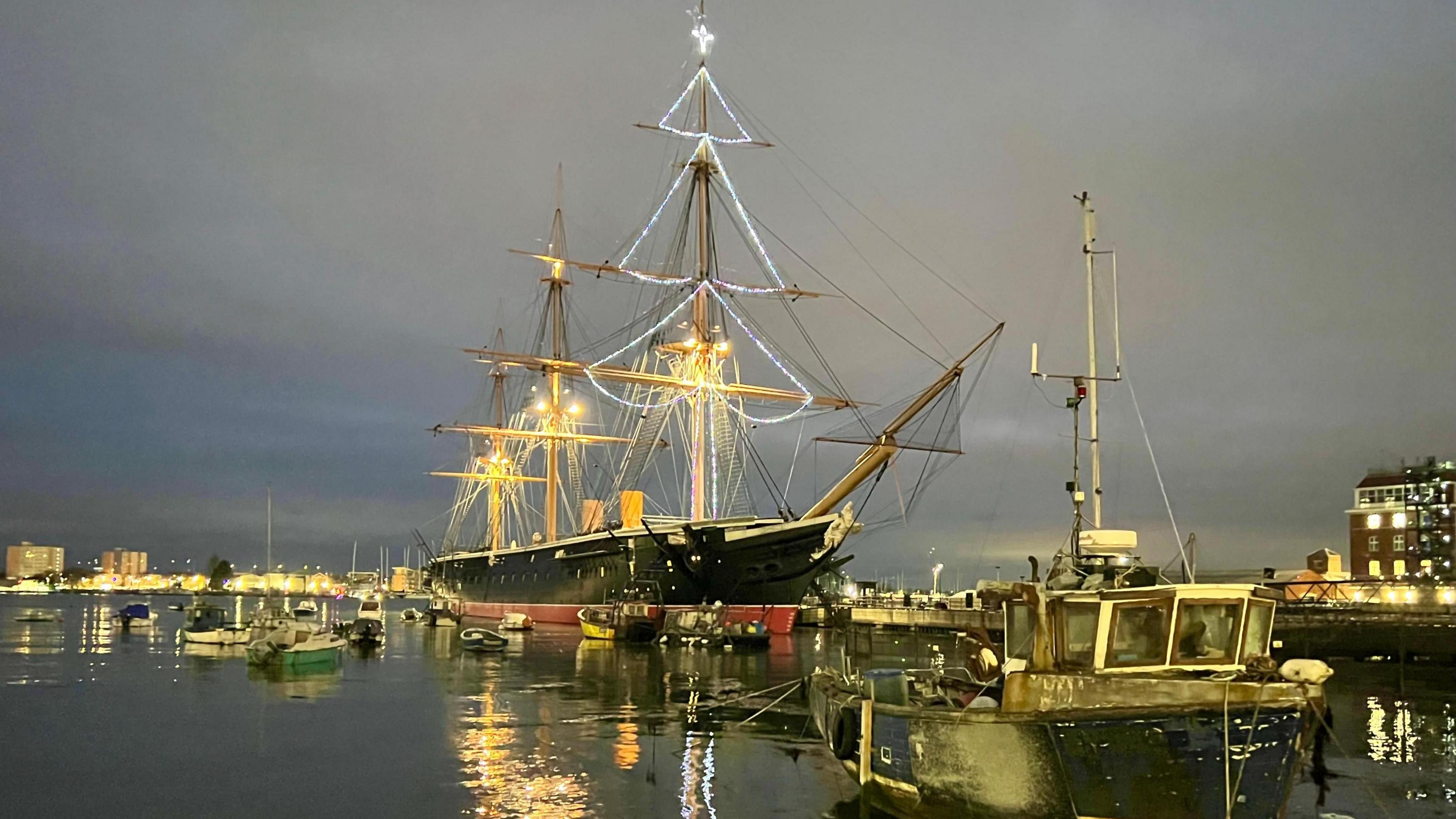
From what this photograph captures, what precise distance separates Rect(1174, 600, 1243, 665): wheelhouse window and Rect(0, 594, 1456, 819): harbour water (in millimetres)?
6830

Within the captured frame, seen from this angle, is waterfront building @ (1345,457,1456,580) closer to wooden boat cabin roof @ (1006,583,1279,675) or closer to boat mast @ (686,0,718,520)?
boat mast @ (686,0,718,520)

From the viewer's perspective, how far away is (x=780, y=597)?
60.3 m

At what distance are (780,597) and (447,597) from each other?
Answer: 2087 inches

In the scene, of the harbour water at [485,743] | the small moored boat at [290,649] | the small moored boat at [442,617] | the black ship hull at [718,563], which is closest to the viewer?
the harbour water at [485,743]

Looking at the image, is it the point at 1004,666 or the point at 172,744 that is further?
the point at 172,744

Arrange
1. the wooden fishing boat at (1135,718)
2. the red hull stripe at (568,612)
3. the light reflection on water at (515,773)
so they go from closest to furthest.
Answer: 1. the wooden fishing boat at (1135,718)
2. the light reflection on water at (515,773)
3. the red hull stripe at (568,612)

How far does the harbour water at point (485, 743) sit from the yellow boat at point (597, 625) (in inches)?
427

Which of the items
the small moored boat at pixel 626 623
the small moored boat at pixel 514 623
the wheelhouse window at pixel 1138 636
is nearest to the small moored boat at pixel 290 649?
the small moored boat at pixel 626 623

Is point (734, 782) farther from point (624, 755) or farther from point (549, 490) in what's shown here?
point (549, 490)

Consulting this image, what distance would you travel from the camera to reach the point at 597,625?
5781 centimetres

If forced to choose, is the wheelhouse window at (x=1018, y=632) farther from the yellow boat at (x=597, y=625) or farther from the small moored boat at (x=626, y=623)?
the yellow boat at (x=597, y=625)

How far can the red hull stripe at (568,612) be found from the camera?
5934 cm

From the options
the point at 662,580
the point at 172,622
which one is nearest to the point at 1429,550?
the point at 662,580

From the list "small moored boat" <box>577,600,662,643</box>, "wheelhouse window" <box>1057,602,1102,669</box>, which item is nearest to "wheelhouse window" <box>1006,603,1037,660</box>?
"wheelhouse window" <box>1057,602,1102,669</box>
